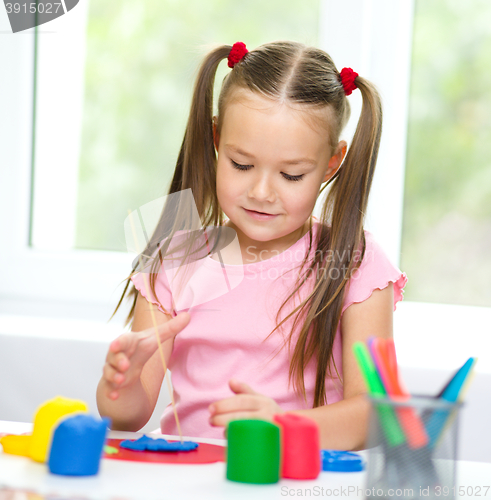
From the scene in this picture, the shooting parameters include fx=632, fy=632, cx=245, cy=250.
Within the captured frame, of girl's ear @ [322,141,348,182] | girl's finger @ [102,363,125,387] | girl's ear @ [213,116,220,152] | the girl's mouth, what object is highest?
girl's ear @ [213,116,220,152]

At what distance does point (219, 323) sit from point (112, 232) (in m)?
0.76

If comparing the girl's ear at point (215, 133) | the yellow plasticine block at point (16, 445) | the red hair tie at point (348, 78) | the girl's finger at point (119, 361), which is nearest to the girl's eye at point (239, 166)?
the girl's ear at point (215, 133)

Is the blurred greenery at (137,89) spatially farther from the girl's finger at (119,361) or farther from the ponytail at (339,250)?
the girl's finger at (119,361)

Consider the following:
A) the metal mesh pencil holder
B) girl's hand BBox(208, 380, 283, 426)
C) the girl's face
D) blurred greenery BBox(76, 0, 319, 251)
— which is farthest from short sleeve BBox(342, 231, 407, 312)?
blurred greenery BBox(76, 0, 319, 251)

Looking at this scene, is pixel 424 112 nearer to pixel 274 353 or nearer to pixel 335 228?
pixel 335 228

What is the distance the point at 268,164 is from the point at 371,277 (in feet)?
0.74

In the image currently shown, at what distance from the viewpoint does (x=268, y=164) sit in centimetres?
84

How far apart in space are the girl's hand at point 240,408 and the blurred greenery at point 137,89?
94 cm

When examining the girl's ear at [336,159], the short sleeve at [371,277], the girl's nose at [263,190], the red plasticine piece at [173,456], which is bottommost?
the red plasticine piece at [173,456]

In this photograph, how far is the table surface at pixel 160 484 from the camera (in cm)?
46

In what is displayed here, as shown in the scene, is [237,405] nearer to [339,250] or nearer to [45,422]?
[45,422]

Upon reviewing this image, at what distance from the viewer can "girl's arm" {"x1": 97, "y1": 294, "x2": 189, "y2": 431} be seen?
0.61 m

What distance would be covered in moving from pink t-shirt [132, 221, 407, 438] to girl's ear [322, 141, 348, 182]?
0.12 metres

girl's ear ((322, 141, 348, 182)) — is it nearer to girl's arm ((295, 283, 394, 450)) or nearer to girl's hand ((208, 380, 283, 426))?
girl's arm ((295, 283, 394, 450))
